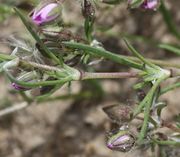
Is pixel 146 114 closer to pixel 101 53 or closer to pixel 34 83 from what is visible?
pixel 101 53

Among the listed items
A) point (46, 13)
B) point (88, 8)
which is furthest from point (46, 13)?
point (88, 8)

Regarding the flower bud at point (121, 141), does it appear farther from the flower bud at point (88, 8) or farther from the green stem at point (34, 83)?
the flower bud at point (88, 8)

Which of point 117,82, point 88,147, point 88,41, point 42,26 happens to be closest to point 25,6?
point 117,82

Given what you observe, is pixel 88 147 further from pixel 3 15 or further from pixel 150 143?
pixel 150 143

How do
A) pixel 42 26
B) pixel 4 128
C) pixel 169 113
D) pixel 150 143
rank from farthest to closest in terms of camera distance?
pixel 4 128
pixel 169 113
pixel 150 143
pixel 42 26

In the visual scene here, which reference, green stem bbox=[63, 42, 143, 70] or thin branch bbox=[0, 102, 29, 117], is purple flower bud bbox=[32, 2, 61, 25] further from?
thin branch bbox=[0, 102, 29, 117]
